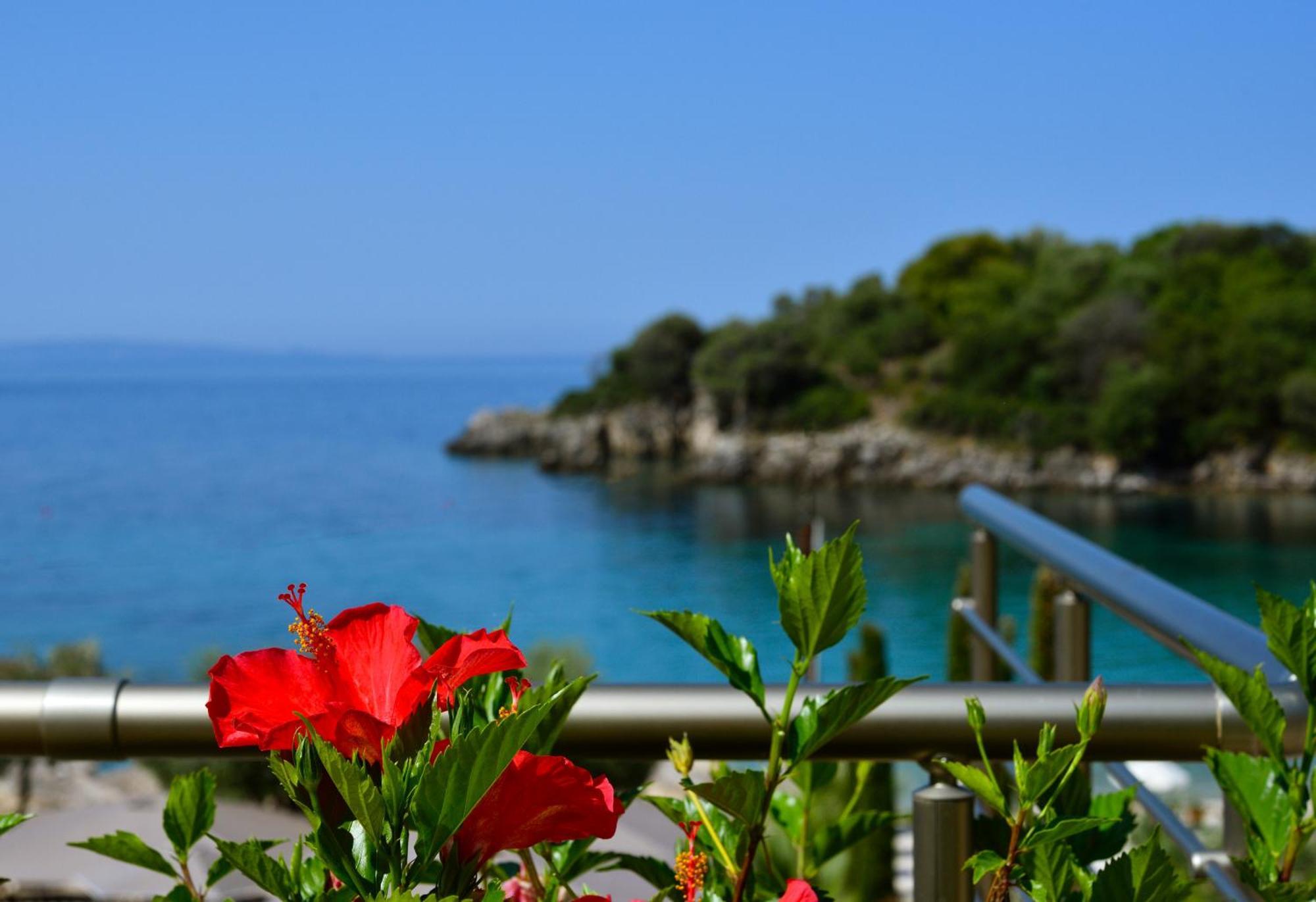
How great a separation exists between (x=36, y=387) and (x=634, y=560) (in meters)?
101

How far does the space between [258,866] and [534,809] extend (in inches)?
4.2

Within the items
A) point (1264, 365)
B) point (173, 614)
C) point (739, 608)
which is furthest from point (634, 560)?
point (1264, 365)

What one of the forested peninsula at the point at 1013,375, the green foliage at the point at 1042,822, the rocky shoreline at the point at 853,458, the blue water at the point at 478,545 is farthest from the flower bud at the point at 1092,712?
the rocky shoreline at the point at 853,458

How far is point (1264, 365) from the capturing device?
3966cm

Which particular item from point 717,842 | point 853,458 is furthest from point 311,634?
point 853,458

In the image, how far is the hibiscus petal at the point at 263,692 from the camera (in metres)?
0.39

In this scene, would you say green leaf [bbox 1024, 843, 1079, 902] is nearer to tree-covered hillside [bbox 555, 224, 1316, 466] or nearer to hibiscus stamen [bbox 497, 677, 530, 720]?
hibiscus stamen [bbox 497, 677, 530, 720]

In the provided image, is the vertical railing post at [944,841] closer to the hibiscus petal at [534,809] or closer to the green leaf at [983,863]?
the green leaf at [983,863]

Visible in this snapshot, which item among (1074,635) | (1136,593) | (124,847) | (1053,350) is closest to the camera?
(124,847)

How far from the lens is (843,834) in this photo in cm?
63

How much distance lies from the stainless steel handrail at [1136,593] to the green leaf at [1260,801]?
197mm

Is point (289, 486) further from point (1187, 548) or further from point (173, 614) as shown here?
point (1187, 548)

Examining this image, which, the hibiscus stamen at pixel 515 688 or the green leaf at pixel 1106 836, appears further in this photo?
the green leaf at pixel 1106 836

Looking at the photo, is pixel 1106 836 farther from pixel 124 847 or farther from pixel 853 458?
pixel 853 458
